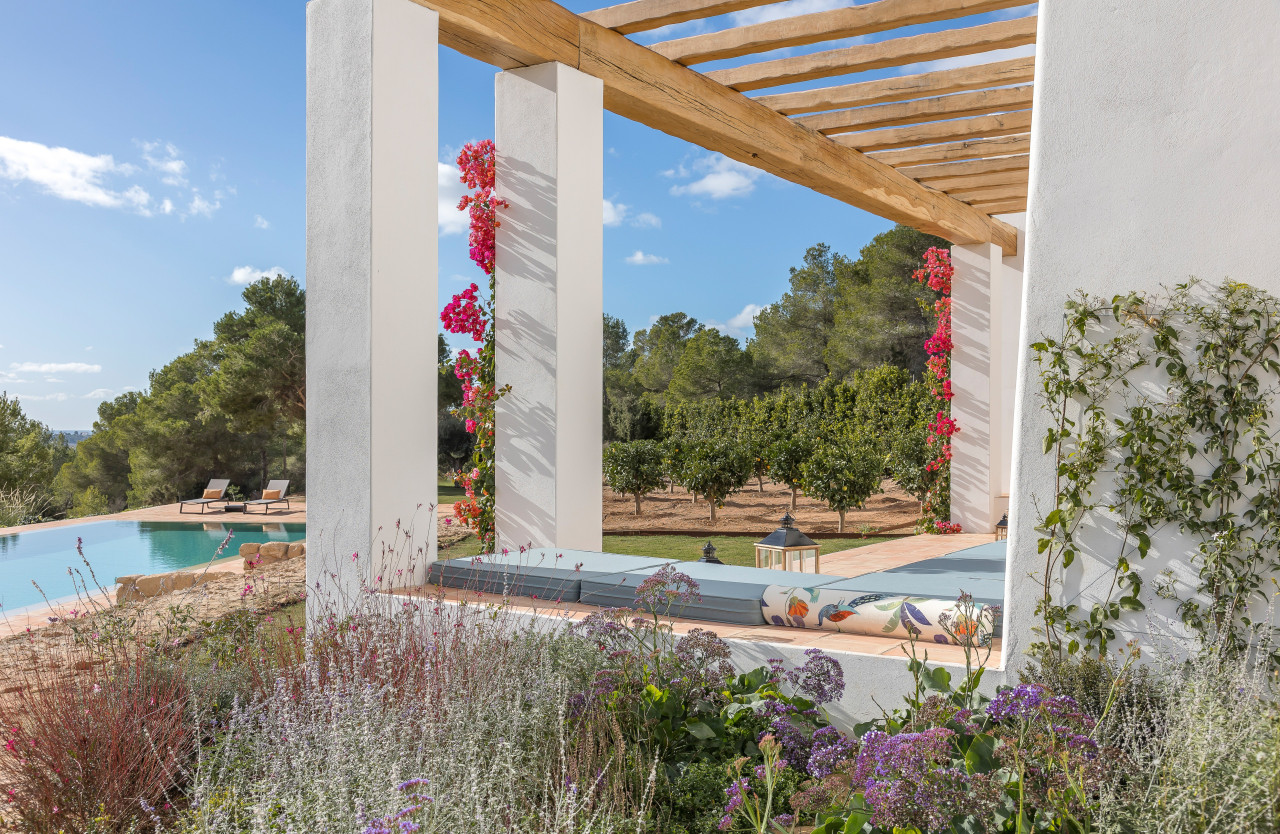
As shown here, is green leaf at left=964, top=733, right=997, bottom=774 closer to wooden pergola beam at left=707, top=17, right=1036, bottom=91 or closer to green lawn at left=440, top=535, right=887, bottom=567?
wooden pergola beam at left=707, top=17, right=1036, bottom=91

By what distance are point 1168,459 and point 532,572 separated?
2.77 m

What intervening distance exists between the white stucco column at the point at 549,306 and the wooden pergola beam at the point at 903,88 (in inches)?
75.6

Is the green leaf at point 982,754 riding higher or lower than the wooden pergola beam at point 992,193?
lower

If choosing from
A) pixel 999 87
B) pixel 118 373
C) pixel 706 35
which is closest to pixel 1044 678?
pixel 706 35

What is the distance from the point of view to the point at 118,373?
26.6m

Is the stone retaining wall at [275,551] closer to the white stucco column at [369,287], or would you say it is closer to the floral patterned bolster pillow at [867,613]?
the white stucco column at [369,287]

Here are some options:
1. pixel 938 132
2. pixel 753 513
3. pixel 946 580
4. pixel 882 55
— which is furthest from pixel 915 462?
pixel 946 580

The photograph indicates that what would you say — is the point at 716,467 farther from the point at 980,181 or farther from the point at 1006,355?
the point at 980,181

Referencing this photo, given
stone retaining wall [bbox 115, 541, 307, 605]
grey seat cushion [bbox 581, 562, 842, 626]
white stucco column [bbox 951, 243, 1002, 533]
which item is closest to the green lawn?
white stucco column [bbox 951, 243, 1002, 533]

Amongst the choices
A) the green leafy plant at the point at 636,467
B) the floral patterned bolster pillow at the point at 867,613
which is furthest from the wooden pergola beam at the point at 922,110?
the green leafy plant at the point at 636,467

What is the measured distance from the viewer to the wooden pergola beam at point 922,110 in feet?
19.7

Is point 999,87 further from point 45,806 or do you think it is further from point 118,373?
point 118,373

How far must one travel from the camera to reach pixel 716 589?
364cm

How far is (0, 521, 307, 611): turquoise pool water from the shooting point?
33.9 ft
